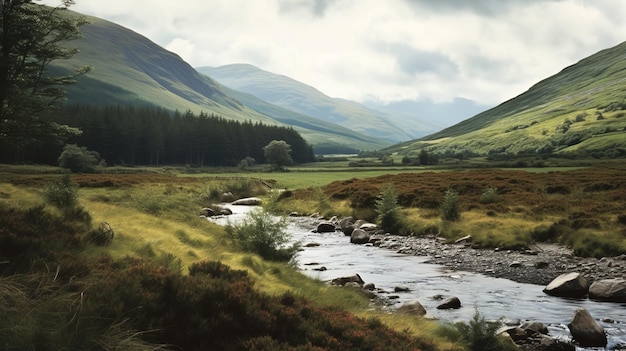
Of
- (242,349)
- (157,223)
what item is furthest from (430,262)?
(242,349)

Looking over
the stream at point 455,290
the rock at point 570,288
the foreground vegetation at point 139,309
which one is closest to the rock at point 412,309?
the stream at point 455,290

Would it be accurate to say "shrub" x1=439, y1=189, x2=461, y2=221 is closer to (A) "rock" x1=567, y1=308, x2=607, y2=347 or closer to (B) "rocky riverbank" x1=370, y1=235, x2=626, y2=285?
(B) "rocky riverbank" x1=370, y1=235, x2=626, y2=285

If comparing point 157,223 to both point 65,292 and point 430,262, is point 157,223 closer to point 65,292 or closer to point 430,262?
point 65,292

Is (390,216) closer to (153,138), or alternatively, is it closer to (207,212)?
(207,212)

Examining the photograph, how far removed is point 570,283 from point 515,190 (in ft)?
84.3

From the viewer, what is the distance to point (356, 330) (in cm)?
848

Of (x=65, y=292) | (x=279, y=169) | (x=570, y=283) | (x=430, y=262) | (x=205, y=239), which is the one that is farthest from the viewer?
(x=279, y=169)

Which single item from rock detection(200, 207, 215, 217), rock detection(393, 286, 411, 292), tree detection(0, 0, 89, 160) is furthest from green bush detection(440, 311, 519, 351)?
rock detection(200, 207, 215, 217)

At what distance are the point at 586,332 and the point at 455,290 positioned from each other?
20.2 feet

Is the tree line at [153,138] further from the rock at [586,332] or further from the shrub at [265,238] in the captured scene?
the rock at [586,332]

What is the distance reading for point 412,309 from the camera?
1467cm

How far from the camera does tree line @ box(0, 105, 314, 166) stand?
381 ft

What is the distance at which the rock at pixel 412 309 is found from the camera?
47.7ft

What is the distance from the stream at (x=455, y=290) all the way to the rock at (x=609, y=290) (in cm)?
45
